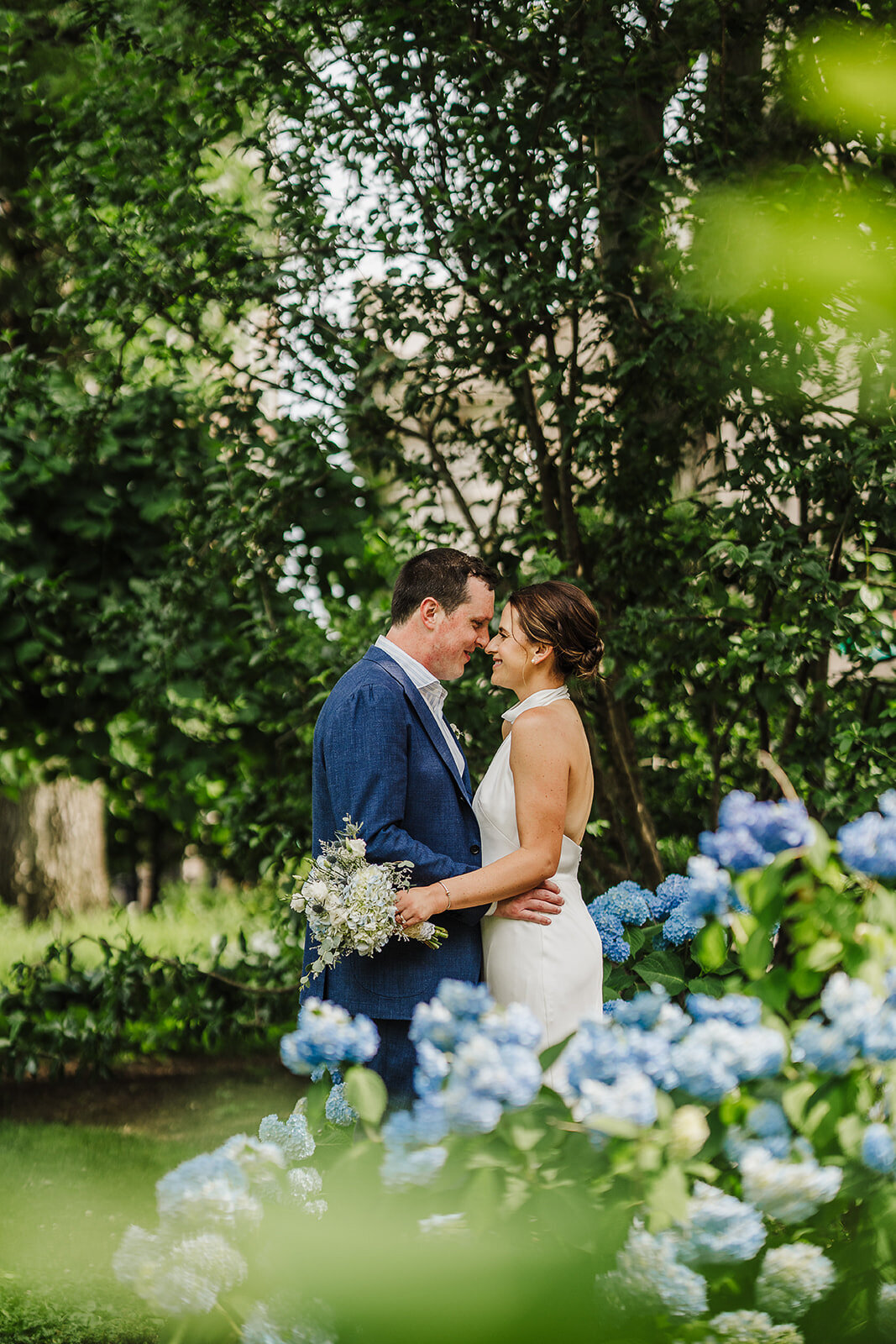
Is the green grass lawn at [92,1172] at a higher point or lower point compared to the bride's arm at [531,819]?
lower

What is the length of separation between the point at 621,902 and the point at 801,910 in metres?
1.60

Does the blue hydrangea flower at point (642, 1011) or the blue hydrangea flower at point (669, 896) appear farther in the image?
the blue hydrangea flower at point (669, 896)

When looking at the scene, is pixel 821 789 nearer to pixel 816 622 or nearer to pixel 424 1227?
pixel 816 622

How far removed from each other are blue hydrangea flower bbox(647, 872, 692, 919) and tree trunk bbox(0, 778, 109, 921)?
22.7 feet

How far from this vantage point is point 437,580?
8.28 feet

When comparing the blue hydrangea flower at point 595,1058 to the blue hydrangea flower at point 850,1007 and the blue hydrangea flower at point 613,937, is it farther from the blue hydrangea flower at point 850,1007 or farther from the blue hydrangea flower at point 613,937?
the blue hydrangea flower at point 613,937

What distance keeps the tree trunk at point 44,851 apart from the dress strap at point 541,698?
23.6 feet

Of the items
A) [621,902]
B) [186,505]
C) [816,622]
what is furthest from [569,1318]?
[186,505]

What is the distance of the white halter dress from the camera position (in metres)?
2.45

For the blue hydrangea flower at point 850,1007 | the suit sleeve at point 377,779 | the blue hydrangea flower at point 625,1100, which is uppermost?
the suit sleeve at point 377,779

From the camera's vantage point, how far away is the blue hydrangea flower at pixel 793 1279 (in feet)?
4.50

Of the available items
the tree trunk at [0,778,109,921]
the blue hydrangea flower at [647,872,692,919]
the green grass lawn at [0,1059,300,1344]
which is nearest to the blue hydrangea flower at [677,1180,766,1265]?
the blue hydrangea flower at [647,872,692,919]

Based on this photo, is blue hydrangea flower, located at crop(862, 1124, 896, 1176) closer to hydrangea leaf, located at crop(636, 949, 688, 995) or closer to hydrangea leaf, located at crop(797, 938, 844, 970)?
hydrangea leaf, located at crop(797, 938, 844, 970)

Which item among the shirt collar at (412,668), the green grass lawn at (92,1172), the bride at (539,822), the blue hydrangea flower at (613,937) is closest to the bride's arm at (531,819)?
the bride at (539,822)
